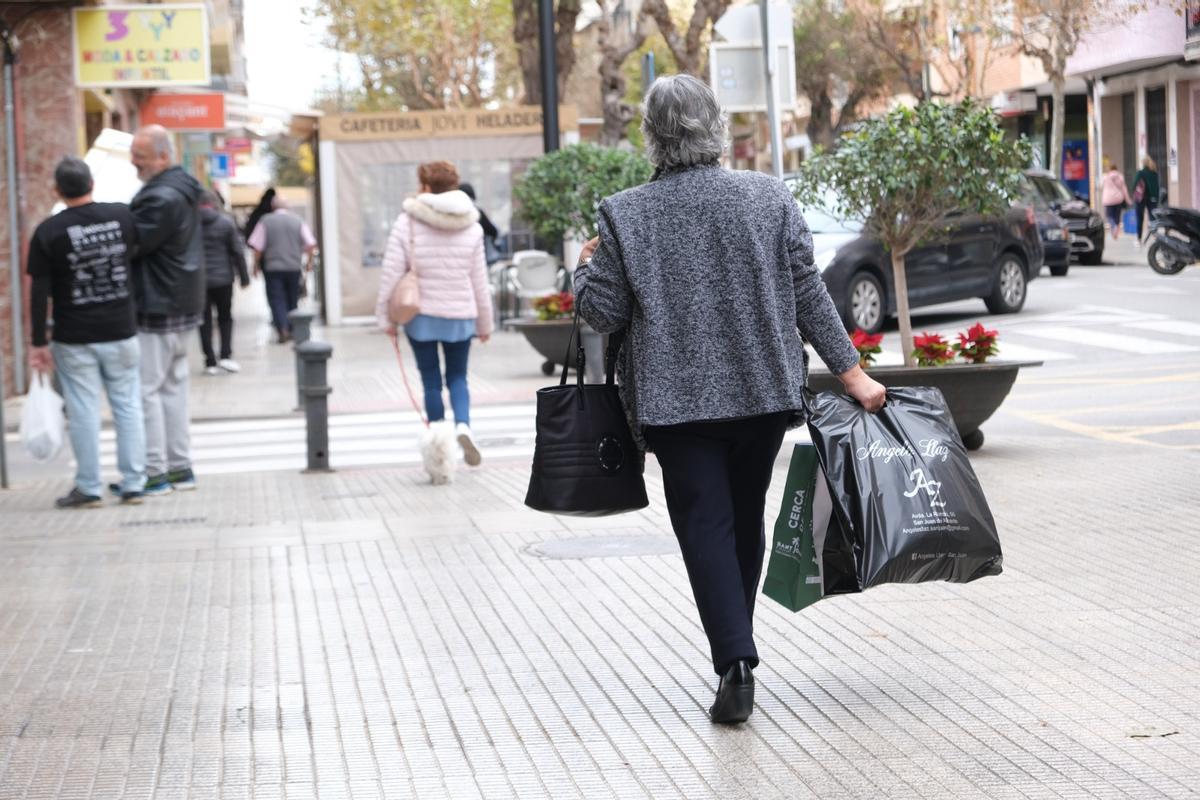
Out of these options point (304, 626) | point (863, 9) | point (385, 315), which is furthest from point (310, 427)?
point (863, 9)

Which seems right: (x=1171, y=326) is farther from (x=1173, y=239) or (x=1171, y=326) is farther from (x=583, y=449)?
(x=583, y=449)

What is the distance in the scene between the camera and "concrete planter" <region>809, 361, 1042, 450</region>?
10.5 m

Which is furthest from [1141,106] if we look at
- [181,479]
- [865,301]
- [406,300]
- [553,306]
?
[181,479]

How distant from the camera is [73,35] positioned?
60.2 ft

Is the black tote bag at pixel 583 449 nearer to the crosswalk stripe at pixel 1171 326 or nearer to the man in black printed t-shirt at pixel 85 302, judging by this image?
the man in black printed t-shirt at pixel 85 302

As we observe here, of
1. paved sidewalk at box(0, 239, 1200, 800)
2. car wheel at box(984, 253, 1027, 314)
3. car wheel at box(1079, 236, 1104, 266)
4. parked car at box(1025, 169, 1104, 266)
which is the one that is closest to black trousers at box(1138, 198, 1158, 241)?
car wheel at box(1079, 236, 1104, 266)

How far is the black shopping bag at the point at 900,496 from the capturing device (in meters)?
5.10

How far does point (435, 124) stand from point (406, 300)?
51.8 ft

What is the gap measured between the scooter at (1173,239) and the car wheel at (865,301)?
780cm

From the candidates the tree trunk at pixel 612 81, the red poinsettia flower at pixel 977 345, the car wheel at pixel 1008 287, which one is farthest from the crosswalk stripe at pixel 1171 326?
the tree trunk at pixel 612 81

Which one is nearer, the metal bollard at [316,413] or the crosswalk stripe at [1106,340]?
the metal bollard at [316,413]

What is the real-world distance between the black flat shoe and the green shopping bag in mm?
371

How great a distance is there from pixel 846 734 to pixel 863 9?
49878 millimetres

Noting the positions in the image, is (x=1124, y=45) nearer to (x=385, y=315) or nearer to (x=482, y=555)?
(x=385, y=315)
